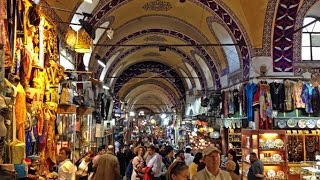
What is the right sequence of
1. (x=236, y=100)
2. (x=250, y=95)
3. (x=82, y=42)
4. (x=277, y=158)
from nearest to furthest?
(x=82, y=42), (x=277, y=158), (x=250, y=95), (x=236, y=100)

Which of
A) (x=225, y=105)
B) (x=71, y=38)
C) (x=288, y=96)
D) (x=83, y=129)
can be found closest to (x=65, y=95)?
(x=71, y=38)

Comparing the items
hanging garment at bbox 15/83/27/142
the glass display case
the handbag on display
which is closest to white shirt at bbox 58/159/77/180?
hanging garment at bbox 15/83/27/142

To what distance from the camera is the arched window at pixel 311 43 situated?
10688 millimetres

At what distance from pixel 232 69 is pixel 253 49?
2.24 m

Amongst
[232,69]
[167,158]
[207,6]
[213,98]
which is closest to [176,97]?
[213,98]

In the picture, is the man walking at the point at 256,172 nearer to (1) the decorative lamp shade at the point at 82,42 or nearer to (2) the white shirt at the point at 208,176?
(1) the decorative lamp shade at the point at 82,42

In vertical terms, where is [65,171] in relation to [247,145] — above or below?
above

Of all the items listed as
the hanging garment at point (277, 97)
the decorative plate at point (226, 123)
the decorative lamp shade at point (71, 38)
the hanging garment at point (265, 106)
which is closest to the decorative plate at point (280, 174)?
the hanging garment at point (265, 106)

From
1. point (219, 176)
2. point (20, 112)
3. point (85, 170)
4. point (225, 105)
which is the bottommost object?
point (85, 170)

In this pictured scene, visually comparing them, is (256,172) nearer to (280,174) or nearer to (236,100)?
(280,174)

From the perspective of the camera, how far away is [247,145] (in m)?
10.3

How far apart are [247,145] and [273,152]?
2.70 ft

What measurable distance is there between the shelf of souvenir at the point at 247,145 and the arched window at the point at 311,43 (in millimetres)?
2552

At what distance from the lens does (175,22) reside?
14.0 metres
